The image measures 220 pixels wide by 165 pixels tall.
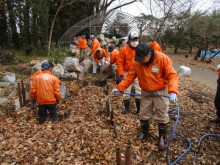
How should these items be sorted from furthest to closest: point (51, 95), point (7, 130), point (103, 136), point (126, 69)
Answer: point (126, 69), point (51, 95), point (7, 130), point (103, 136)

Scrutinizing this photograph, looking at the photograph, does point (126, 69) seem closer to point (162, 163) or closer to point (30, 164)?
point (162, 163)

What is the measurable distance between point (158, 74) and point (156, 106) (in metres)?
0.57

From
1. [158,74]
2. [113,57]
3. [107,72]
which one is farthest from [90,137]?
[107,72]

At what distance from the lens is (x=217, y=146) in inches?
128

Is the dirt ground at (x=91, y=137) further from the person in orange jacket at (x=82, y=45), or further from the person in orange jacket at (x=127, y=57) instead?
the person in orange jacket at (x=82, y=45)

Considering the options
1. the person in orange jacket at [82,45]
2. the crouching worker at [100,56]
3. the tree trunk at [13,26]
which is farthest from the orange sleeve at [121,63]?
the tree trunk at [13,26]

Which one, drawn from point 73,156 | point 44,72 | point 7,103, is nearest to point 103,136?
point 73,156

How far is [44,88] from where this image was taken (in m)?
3.95

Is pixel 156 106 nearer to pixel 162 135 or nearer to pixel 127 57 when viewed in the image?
pixel 162 135

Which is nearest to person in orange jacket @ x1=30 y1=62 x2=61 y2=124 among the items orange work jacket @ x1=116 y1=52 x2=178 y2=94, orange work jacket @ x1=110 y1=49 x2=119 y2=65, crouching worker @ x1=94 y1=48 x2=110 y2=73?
orange work jacket @ x1=116 y1=52 x2=178 y2=94

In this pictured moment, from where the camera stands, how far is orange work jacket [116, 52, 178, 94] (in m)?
2.60

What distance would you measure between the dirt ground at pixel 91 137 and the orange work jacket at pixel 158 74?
116 centimetres

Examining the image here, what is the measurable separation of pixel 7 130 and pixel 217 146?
4264 mm

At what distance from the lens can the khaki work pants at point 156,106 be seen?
2881 millimetres
